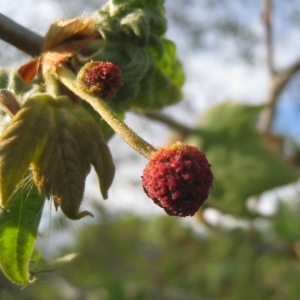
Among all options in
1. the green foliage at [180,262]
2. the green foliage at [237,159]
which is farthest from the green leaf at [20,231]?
the green foliage at [180,262]

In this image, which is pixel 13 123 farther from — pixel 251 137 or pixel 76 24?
pixel 251 137

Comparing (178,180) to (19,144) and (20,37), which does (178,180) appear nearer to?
(19,144)

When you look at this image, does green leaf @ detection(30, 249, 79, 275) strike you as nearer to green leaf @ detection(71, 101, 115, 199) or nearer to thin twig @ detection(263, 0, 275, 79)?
green leaf @ detection(71, 101, 115, 199)

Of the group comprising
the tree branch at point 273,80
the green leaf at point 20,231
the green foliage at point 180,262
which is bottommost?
the green foliage at point 180,262

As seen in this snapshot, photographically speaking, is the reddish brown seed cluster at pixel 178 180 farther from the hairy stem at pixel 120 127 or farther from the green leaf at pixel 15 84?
the green leaf at pixel 15 84

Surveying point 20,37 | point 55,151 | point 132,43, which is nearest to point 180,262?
point 132,43
